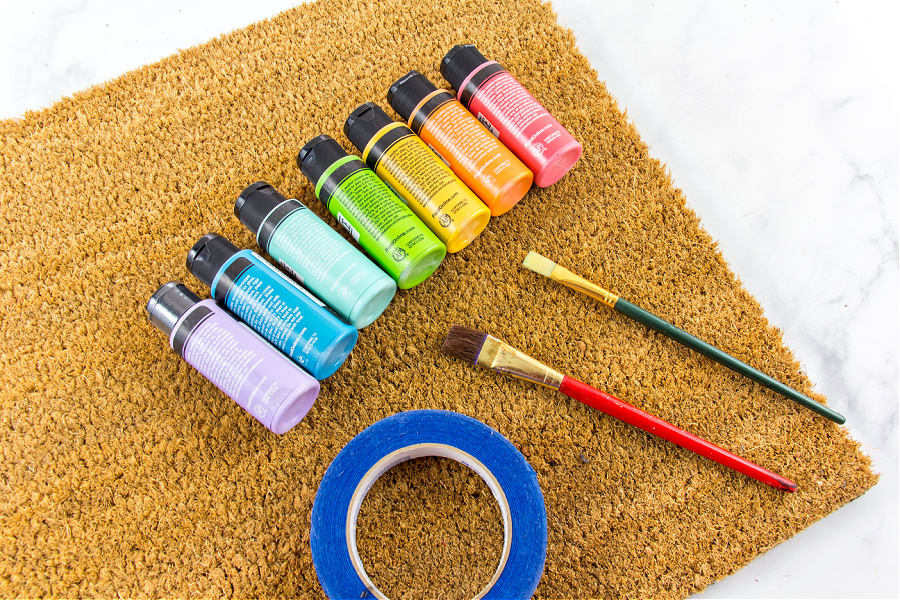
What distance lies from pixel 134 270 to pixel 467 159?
502mm

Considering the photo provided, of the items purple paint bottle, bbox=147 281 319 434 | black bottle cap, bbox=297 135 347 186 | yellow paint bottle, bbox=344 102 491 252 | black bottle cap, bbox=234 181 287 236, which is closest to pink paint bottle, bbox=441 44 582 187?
yellow paint bottle, bbox=344 102 491 252

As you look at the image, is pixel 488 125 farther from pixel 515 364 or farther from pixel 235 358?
pixel 235 358

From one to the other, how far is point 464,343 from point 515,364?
73mm

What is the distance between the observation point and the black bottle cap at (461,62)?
0.88 meters

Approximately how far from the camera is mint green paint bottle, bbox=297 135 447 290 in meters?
0.80

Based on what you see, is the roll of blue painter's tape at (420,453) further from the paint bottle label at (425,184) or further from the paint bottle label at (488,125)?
the paint bottle label at (488,125)

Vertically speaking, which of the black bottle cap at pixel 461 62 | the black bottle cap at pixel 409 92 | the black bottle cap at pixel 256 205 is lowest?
the black bottle cap at pixel 256 205

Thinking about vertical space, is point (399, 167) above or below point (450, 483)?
above

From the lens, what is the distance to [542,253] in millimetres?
901

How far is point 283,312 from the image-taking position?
77 centimetres

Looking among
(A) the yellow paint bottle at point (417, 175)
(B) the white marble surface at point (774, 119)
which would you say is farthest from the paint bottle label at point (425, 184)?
(B) the white marble surface at point (774, 119)

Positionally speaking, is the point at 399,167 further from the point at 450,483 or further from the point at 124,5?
the point at 124,5

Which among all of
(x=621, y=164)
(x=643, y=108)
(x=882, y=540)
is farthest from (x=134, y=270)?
(x=882, y=540)

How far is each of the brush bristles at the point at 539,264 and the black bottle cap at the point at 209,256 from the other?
398 mm
